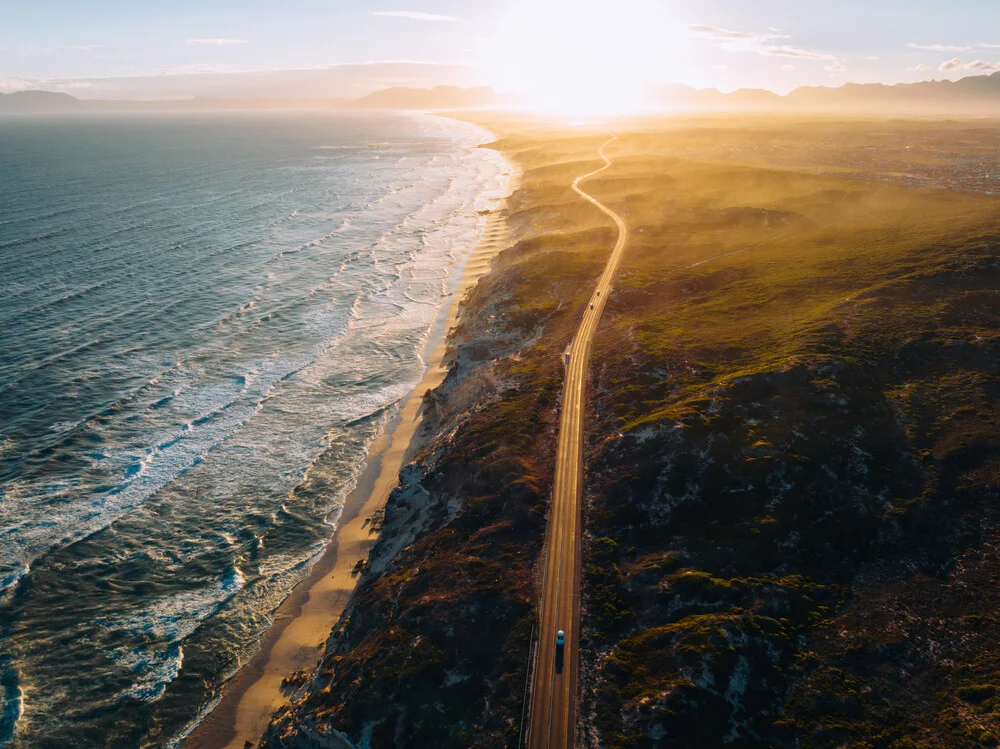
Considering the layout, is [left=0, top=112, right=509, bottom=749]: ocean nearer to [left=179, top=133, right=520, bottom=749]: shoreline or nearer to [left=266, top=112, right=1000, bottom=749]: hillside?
[left=179, top=133, right=520, bottom=749]: shoreline

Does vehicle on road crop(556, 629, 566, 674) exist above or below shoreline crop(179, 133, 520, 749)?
above

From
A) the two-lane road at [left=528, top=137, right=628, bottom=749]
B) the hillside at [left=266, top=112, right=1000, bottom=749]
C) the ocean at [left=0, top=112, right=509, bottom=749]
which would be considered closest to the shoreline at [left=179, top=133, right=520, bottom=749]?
the ocean at [left=0, top=112, right=509, bottom=749]

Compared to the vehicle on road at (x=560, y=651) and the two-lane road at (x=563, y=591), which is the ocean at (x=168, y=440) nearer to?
the two-lane road at (x=563, y=591)

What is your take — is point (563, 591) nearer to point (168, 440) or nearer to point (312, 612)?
point (312, 612)

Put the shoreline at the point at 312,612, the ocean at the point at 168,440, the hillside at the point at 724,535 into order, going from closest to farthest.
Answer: the hillside at the point at 724,535 → the shoreline at the point at 312,612 → the ocean at the point at 168,440

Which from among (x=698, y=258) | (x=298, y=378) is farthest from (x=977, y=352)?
(x=298, y=378)

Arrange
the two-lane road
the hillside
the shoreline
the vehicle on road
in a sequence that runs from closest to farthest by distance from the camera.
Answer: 1. the two-lane road
2. the hillside
3. the vehicle on road
4. the shoreline

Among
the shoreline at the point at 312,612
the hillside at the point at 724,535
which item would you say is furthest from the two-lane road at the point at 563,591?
the shoreline at the point at 312,612

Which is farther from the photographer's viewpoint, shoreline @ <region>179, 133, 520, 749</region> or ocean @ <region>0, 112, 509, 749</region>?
ocean @ <region>0, 112, 509, 749</region>
